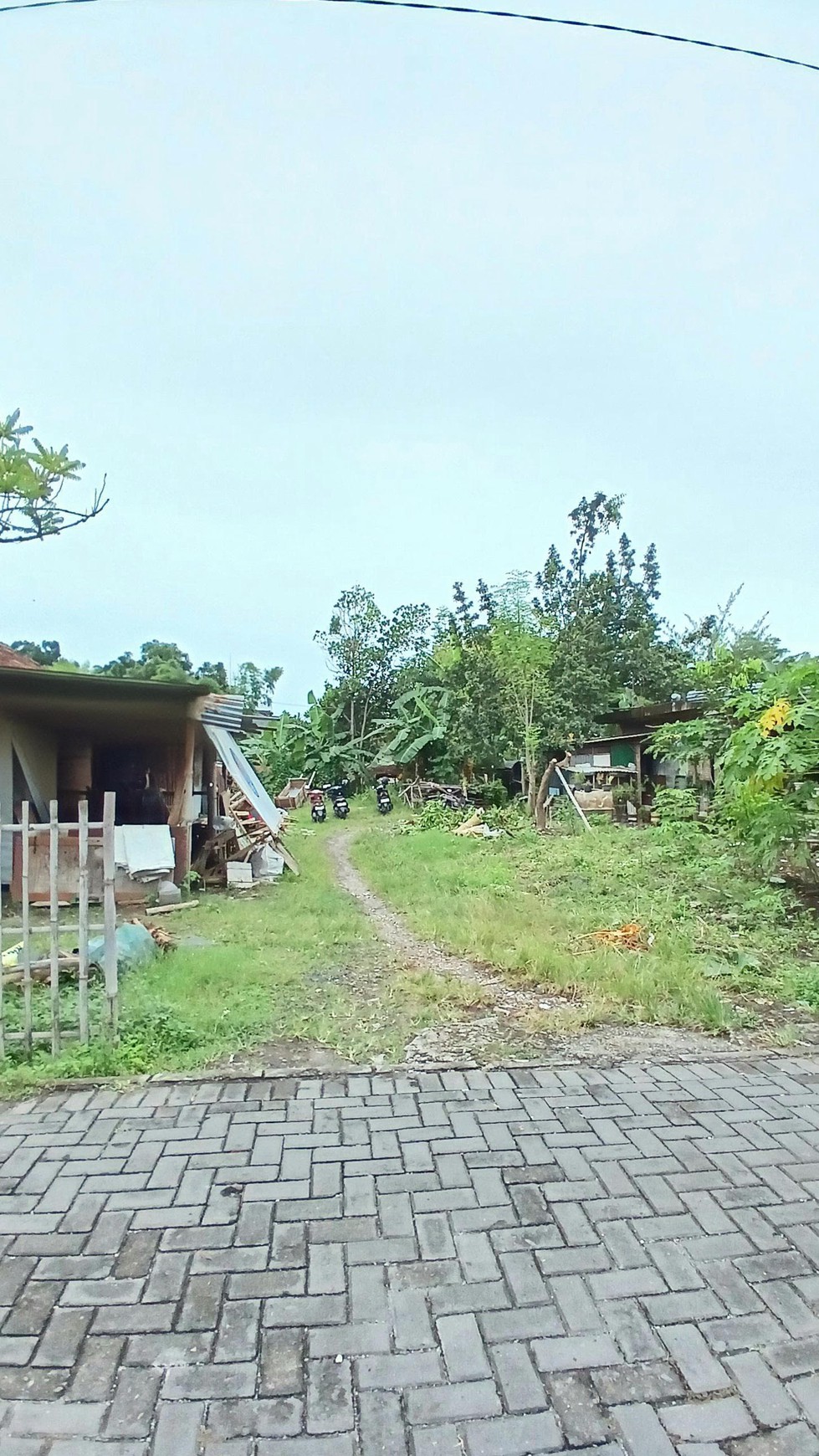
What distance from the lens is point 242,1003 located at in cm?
451

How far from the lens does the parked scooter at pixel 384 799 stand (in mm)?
19969

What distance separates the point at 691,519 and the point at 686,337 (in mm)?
7968

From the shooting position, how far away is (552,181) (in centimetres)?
606

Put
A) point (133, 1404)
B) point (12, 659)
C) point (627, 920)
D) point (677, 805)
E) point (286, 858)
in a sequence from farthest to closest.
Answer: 1. point (12, 659)
2. point (677, 805)
3. point (286, 858)
4. point (627, 920)
5. point (133, 1404)

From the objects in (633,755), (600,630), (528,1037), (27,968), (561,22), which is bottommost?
(528,1037)

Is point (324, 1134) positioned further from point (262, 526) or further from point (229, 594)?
point (229, 594)

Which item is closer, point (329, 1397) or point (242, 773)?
point (329, 1397)

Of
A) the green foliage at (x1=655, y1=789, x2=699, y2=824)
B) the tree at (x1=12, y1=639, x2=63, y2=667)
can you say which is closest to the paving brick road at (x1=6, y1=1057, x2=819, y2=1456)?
the green foliage at (x1=655, y1=789, x2=699, y2=824)

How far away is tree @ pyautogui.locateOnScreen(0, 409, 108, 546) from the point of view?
31.0ft

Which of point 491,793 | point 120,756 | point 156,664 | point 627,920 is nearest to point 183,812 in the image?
point 120,756

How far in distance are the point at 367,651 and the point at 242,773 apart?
53.5ft

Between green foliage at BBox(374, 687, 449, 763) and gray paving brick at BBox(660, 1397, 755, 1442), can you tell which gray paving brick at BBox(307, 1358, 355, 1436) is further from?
green foliage at BBox(374, 687, 449, 763)

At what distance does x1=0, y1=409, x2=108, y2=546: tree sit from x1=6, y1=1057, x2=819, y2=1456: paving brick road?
8.47m

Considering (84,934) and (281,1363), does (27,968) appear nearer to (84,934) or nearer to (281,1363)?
(84,934)
